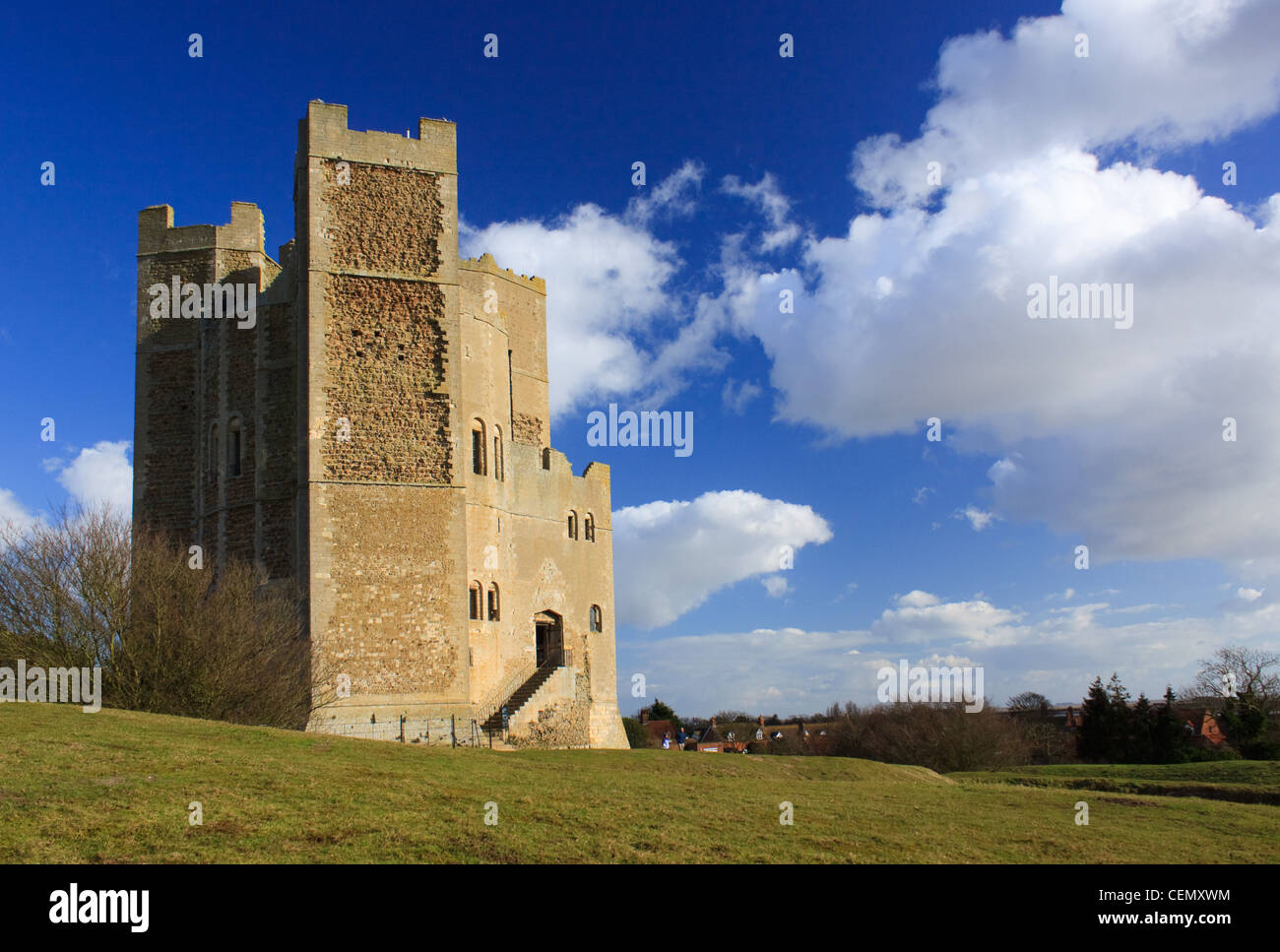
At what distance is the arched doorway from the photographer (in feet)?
115

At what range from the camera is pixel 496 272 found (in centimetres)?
3872

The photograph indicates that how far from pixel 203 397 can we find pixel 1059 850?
83.7 ft

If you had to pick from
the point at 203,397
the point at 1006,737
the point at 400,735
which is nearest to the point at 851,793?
the point at 400,735

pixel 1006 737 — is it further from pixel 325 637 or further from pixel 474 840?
pixel 474 840

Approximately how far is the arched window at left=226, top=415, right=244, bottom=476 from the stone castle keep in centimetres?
6

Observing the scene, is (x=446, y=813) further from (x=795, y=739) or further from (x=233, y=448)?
(x=795, y=739)

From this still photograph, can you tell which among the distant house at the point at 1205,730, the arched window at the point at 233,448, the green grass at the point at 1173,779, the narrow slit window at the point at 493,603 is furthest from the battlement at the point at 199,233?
the distant house at the point at 1205,730

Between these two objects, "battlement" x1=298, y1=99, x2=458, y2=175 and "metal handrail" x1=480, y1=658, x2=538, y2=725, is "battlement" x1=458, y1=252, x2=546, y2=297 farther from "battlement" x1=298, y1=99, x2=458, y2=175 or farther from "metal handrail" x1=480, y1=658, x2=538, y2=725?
"metal handrail" x1=480, y1=658, x2=538, y2=725

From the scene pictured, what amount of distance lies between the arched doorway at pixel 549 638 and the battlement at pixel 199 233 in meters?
14.6

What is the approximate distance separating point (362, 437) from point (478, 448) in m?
4.66

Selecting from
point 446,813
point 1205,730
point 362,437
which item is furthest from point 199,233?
point 1205,730

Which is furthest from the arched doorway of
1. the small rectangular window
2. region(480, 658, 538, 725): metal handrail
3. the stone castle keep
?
the small rectangular window

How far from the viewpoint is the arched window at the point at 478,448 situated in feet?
104

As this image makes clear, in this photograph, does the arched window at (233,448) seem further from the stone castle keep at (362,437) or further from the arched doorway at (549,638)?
the arched doorway at (549,638)
